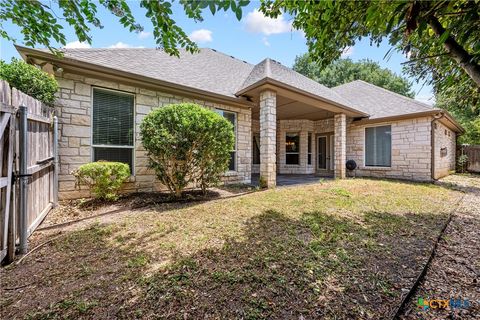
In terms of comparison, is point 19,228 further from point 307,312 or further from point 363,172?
point 363,172

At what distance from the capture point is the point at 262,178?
21.7 feet

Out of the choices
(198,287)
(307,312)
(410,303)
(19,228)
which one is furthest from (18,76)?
(410,303)

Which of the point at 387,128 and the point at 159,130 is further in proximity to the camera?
the point at 387,128

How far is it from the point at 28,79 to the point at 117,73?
1608mm

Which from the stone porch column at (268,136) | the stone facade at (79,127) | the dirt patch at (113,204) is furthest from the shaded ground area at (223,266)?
the stone porch column at (268,136)

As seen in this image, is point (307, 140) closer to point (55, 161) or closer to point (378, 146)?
point (378, 146)

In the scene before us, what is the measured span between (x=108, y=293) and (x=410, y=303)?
270 centimetres

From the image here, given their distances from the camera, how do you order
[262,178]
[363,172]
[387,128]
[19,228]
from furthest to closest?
[363,172] < [387,128] < [262,178] < [19,228]

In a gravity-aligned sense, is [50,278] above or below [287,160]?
below

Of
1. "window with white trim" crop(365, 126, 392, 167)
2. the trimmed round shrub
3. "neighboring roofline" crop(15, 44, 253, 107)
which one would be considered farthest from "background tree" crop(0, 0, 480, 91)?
"window with white trim" crop(365, 126, 392, 167)

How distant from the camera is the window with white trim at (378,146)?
31.4ft

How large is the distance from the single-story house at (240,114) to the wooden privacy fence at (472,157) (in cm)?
401

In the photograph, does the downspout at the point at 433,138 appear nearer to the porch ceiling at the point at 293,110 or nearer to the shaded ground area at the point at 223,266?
the porch ceiling at the point at 293,110

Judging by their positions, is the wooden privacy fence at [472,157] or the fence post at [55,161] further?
the wooden privacy fence at [472,157]
